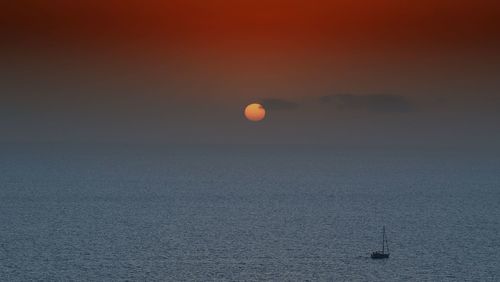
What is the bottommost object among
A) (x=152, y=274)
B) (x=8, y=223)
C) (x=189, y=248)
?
(x=152, y=274)

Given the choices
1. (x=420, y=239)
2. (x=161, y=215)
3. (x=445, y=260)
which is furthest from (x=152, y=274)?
(x=161, y=215)

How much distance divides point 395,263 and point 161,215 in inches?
3300

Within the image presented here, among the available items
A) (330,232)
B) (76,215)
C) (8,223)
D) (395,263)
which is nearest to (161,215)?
(76,215)

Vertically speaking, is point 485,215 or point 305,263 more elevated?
point 485,215

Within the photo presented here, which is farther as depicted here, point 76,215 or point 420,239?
point 76,215

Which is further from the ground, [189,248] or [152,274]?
[189,248]

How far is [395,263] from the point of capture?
404ft

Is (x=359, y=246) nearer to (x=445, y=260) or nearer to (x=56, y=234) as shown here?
(x=445, y=260)

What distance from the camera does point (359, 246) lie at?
461 feet

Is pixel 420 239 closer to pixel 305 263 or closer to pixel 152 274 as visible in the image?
pixel 305 263

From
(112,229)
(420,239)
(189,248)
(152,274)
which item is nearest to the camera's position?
(152,274)

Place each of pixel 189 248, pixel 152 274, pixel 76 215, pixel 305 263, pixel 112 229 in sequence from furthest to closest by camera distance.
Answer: pixel 76 215
pixel 112 229
pixel 189 248
pixel 305 263
pixel 152 274

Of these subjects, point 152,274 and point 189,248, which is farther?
point 189,248

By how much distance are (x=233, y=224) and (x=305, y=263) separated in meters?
51.1
